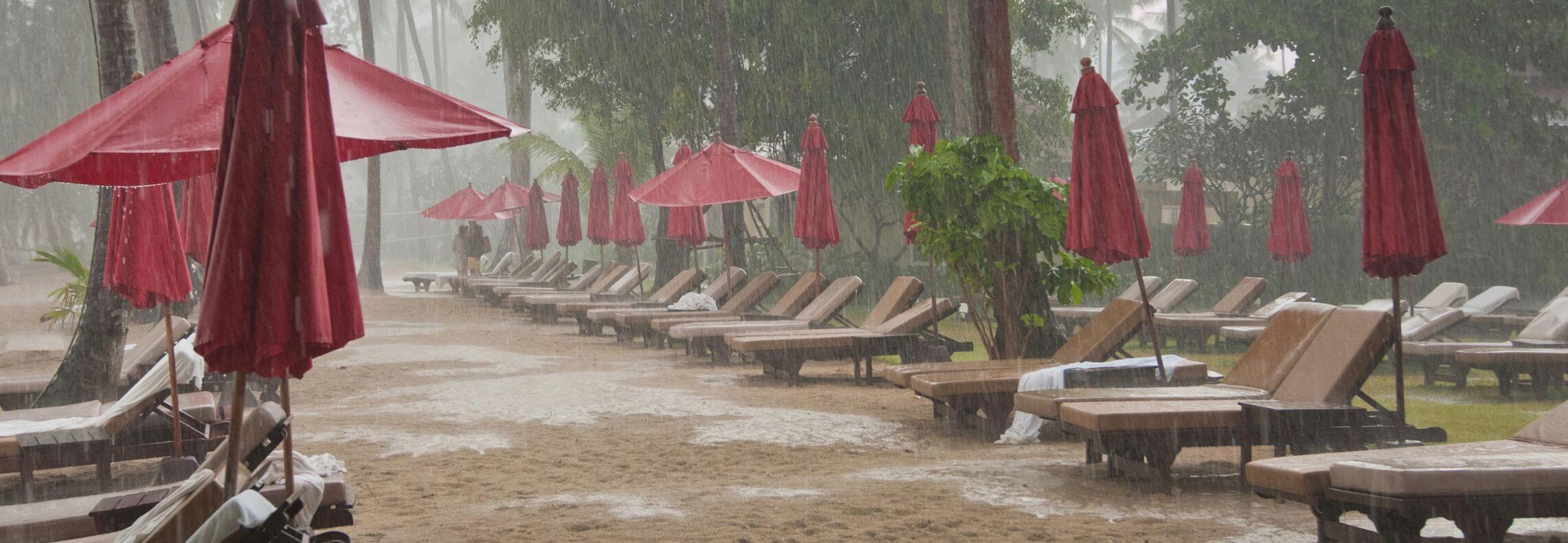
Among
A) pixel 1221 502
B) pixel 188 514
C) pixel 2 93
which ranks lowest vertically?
pixel 1221 502

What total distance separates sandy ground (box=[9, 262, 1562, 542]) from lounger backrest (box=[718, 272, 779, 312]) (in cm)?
244

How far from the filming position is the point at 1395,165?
21.0ft

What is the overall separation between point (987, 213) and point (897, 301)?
7.19 ft

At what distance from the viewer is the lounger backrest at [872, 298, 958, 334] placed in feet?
36.1

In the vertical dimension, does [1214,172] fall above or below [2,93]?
below

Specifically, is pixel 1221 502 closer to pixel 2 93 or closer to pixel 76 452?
pixel 76 452

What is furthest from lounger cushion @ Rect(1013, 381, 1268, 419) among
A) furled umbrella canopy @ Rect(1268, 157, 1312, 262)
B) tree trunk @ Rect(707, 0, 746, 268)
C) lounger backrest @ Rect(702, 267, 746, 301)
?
tree trunk @ Rect(707, 0, 746, 268)

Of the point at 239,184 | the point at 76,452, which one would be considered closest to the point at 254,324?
the point at 239,184

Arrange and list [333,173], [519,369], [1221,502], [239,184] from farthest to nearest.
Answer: [519,369]
[1221,502]
[333,173]
[239,184]

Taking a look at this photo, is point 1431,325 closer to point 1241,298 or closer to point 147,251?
point 1241,298

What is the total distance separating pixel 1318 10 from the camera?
21.2 m

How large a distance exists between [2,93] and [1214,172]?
4099 centimetres

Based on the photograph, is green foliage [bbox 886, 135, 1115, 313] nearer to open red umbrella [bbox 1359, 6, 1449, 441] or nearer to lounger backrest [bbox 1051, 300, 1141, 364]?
lounger backrest [bbox 1051, 300, 1141, 364]

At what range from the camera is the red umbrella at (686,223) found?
56.5ft
